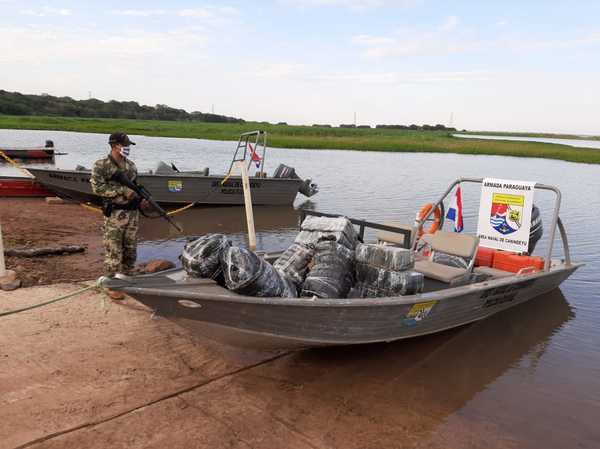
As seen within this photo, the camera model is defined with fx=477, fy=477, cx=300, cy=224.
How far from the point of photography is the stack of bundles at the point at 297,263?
4316 mm

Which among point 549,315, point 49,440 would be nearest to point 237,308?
point 49,440

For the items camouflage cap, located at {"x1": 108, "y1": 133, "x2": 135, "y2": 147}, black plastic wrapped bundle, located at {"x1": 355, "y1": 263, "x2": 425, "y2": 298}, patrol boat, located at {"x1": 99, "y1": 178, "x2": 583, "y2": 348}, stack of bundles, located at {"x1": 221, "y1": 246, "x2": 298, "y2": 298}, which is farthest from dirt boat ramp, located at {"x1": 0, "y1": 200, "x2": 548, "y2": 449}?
camouflage cap, located at {"x1": 108, "y1": 133, "x2": 135, "y2": 147}

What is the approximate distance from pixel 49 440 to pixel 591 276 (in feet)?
27.4

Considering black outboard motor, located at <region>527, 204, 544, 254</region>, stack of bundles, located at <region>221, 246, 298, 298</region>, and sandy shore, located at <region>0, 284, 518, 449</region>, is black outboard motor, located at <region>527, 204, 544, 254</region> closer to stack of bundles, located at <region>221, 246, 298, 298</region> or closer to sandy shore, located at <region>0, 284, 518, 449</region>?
sandy shore, located at <region>0, 284, 518, 449</region>

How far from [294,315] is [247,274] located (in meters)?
0.47

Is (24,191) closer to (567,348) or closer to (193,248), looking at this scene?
(193,248)

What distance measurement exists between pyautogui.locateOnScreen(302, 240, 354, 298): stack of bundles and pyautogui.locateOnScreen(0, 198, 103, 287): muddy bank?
11.4ft

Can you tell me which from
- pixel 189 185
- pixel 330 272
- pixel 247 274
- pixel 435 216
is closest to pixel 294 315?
pixel 247 274

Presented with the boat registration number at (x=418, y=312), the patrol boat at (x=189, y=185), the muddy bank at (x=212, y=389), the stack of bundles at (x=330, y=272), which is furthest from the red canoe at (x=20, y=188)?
the boat registration number at (x=418, y=312)

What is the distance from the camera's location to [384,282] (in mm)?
4184

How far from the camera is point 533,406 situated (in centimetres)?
411

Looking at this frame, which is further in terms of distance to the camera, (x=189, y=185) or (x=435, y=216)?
(x=189, y=185)

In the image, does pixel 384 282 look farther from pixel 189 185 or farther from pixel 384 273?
pixel 189 185

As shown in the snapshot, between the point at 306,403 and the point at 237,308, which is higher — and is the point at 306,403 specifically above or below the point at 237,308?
below
